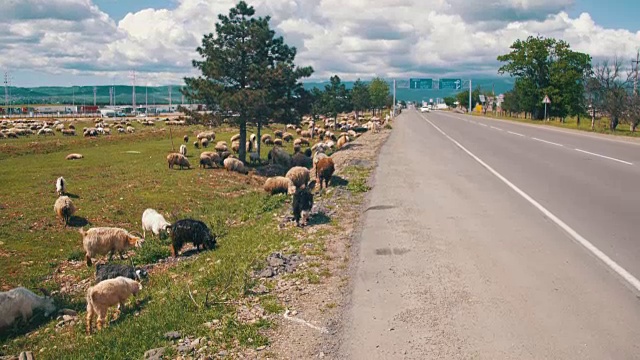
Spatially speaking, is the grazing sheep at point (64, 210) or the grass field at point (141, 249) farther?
the grazing sheep at point (64, 210)

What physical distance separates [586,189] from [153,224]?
1310 centimetres

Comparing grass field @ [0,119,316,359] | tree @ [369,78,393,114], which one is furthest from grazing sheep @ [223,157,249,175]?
tree @ [369,78,393,114]

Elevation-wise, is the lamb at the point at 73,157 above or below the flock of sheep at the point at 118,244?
above

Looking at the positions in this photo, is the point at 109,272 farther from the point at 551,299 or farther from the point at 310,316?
the point at 551,299

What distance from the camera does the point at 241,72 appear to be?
3384cm

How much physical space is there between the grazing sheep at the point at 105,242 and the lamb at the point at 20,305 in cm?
315

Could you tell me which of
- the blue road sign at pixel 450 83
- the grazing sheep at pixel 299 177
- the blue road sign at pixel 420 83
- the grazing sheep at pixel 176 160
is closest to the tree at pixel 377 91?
the blue road sign at pixel 420 83

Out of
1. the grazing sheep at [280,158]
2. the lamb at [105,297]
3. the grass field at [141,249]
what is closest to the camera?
the grass field at [141,249]

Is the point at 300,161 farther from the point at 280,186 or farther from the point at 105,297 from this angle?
the point at 105,297

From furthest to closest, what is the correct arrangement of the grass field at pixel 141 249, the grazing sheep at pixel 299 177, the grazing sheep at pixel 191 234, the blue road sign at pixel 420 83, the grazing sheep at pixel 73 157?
the blue road sign at pixel 420 83 < the grazing sheep at pixel 73 157 < the grazing sheep at pixel 299 177 < the grazing sheep at pixel 191 234 < the grass field at pixel 141 249

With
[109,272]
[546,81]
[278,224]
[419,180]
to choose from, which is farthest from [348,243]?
[546,81]

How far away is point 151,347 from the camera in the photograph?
6.38 meters

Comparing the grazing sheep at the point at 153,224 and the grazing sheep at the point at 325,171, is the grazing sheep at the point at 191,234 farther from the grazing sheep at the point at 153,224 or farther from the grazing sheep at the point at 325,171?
the grazing sheep at the point at 325,171

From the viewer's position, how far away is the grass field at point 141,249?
718 centimetres
